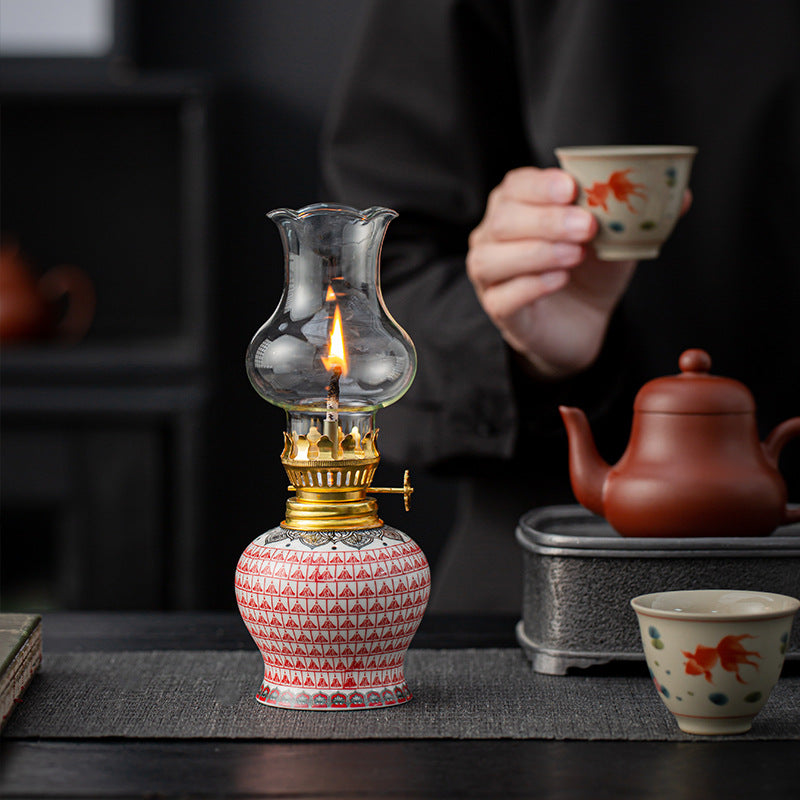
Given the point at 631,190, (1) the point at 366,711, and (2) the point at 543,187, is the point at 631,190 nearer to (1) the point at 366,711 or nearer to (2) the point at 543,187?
(2) the point at 543,187

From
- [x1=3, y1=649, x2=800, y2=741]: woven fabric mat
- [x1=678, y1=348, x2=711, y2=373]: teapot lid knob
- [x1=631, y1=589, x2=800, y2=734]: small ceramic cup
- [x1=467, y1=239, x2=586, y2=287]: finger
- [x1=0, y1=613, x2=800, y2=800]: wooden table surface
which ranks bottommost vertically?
[x1=3, y1=649, x2=800, y2=741]: woven fabric mat

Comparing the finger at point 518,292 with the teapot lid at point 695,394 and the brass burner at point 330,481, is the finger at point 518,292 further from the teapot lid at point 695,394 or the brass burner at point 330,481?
the brass burner at point 330,481

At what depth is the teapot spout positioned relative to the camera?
776 millimetres

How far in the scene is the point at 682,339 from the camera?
1260 millimetres

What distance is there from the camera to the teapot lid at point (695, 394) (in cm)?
74

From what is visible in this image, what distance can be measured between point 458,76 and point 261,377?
680 millimetres

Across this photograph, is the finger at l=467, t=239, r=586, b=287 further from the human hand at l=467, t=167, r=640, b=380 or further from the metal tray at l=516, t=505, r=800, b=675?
the metal tray at l=516, t=505, r=800, b=675

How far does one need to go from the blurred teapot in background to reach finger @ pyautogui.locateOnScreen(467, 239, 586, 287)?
3.90 feet

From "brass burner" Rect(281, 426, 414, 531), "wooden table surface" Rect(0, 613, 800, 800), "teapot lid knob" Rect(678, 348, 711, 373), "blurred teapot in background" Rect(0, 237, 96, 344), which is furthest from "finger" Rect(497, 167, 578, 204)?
"blurred teapot in background" Rect(0, 237, 96, 344)

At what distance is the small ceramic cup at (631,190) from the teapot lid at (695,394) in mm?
139

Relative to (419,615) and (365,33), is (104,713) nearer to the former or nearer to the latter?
(419,615)

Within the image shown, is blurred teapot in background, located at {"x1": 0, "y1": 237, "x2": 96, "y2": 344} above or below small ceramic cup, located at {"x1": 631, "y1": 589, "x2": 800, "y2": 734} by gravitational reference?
above

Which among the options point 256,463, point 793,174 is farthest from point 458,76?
point 256,463

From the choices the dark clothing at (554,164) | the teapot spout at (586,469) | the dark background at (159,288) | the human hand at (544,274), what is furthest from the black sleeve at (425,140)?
the dark background at (159,288)
